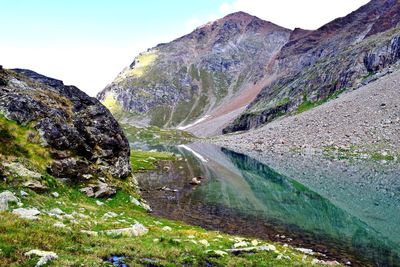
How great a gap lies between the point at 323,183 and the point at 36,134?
161 ft

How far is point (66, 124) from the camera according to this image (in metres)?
39.0

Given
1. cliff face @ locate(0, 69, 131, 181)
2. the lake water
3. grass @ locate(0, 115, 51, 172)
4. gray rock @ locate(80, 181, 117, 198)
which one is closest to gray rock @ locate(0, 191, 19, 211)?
grass @ locate(0, 115, 51, 172)

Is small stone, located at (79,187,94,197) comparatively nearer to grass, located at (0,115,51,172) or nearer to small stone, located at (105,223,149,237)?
grass, located at (0,115,51,172)

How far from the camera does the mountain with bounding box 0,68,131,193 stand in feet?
107

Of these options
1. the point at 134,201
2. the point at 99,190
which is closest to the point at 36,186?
the point at 99,190

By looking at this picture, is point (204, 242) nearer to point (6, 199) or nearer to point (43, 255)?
point (43, 255)

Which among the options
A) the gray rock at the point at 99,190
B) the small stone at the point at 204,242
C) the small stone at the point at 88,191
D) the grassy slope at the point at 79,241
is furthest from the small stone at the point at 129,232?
the gray rock at the point at 99,190

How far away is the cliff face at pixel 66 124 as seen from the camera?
34750 millimetres

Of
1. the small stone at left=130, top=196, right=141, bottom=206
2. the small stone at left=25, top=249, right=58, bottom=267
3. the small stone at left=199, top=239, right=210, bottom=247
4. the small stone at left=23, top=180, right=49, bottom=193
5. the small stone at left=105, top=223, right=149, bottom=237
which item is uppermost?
the small stone at left=25, top=249, right=58, bottom=267

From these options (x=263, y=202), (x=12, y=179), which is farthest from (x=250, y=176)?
(x=12, y=179)

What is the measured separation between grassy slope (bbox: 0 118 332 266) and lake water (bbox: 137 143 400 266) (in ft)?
37.3

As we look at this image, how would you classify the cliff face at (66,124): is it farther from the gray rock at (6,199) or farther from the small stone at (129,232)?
the small stone at (129,232)

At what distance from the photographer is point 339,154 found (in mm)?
91438

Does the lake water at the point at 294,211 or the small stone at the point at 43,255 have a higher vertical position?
the small stone at the point at 43,255
